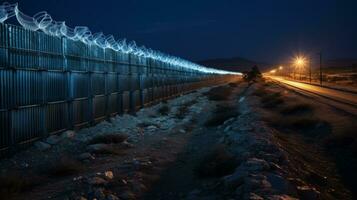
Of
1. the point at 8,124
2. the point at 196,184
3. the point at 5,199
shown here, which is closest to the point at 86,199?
the point at 5,199

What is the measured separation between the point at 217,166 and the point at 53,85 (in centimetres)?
625

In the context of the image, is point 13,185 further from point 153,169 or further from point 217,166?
point 217,166

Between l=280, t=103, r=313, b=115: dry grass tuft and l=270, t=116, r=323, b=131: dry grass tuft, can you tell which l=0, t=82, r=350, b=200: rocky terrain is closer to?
l=270, t=116, r=323, b=131: dry grass tuft

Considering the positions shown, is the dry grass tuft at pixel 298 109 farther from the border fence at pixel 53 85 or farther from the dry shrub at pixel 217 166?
the dry shrub at pixel 217 166

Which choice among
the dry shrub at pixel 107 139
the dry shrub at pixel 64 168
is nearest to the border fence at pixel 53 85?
the dry shrub at pixel 107 139

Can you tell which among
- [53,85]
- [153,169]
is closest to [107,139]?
[53,85]

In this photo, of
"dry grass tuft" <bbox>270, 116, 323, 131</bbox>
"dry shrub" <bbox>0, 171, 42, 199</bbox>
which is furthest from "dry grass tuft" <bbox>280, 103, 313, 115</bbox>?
"dry shrub" <bbox>0, 171, 42, 199</bbox>

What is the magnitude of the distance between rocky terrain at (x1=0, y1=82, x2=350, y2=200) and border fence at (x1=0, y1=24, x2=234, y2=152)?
60 cm

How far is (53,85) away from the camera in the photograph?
41.7ft

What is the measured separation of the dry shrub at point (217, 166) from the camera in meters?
8.86

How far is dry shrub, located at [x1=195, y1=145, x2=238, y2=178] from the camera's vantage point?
8859mm

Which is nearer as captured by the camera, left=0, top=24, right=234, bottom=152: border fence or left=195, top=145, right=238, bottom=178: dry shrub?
left=195, top=145, right=238, bottom=178: dry shrub

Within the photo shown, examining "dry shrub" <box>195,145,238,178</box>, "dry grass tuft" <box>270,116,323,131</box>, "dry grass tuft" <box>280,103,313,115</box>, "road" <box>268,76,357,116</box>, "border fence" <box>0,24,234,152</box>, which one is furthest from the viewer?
"road" <box>268,76,357,116</box>

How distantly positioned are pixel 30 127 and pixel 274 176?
22.5ft
